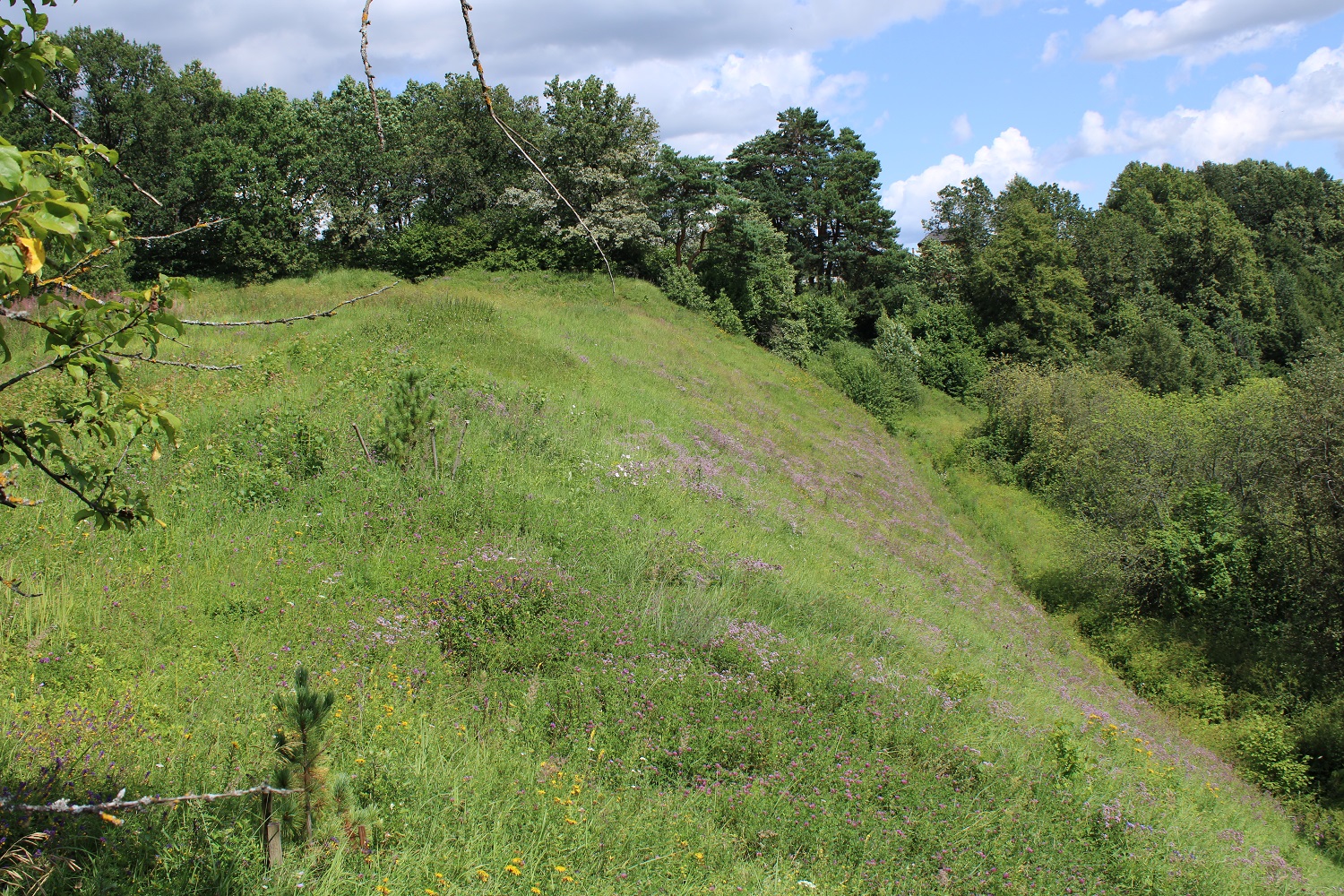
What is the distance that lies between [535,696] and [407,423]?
197 inches

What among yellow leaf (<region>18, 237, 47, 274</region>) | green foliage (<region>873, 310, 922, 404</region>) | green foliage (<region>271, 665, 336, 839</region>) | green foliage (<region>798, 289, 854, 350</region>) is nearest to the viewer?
yellow leaf (<region>18, 237, 47, 274</region>)

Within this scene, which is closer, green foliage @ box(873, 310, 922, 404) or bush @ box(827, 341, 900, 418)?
bush @ box(827, 341, 900, 418)

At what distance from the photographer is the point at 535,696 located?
6148mm

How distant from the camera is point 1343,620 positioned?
15734 mm

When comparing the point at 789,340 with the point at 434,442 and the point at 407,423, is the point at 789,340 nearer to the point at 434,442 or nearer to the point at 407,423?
the point at 407,423

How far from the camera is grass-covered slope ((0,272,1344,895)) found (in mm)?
4266

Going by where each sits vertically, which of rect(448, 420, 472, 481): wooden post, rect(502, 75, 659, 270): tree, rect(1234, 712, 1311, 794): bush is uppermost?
rect(502, 75, 659, 270): tree

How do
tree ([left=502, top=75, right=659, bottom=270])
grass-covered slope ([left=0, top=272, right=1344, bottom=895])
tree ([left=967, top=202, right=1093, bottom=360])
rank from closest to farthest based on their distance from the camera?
grass-covered slope ([left=0, top=272, right=1344, bottom=895])
tree ([left=502, top=75, right=659, bottom=270])
tree ([left=967, top=202, right=1093, bottom=360])

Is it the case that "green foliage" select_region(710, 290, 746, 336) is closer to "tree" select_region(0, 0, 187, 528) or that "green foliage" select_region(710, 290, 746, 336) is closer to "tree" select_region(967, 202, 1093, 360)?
"tree" select_region(967, 202, 1093, 360)

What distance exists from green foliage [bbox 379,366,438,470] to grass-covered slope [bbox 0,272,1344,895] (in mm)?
304

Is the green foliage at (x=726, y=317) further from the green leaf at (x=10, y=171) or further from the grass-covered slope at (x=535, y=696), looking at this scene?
the green leaf at (x=10, y=171)

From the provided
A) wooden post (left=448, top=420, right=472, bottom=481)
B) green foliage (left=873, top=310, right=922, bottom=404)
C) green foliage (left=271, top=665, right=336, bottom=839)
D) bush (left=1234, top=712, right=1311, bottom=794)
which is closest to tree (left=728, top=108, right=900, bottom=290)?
green foliage (left=873, top=310, right=922, bottom=404)

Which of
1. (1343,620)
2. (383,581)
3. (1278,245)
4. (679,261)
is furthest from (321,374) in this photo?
(1278,245)

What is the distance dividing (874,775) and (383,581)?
472 cm
